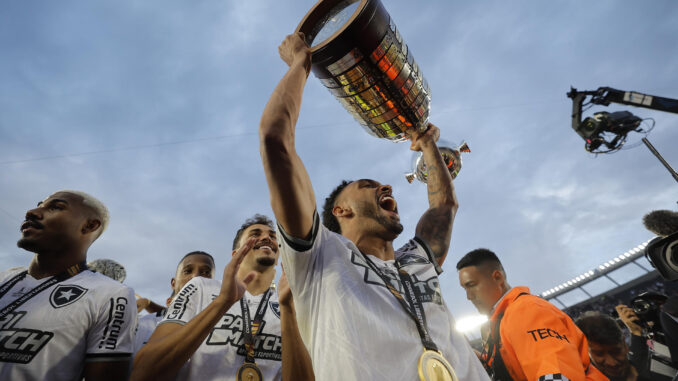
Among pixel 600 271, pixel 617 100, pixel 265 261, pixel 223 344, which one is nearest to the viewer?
pixel 223 344

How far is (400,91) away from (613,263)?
32.2 meters

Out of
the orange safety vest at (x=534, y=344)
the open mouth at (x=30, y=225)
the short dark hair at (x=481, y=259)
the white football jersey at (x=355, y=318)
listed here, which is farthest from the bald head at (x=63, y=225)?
the short dark hair at (x=481, y=259)

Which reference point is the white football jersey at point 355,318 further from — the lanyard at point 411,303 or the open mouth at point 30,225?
the open mouth at point 30,225

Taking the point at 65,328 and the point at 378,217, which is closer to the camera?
the point at 65,328

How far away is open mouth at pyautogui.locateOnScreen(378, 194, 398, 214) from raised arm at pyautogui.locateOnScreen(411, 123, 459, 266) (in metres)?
0.29

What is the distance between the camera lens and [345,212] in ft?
7.73

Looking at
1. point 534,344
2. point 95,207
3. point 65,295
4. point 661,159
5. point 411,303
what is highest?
point 661,159

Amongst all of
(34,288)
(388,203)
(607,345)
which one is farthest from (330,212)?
(607,345)

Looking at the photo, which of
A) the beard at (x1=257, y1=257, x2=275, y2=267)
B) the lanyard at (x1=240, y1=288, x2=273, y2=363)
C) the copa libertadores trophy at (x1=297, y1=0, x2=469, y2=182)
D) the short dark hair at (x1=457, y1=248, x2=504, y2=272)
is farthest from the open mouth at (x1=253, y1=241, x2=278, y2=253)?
the short dark hair at (x1=457, y1=248, x2=504, y2=272)

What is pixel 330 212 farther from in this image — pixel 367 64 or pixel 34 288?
pixel 34 288

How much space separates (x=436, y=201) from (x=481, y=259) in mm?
2119

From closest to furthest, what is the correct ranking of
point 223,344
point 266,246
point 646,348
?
point 223,344 → point 266,246 → point 646,348

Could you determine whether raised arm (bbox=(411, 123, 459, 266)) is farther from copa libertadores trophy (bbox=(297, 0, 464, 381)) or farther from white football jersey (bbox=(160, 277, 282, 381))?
white football jersey (bbox=(160, 277, 282, 381))

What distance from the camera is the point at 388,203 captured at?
2.36 meters
